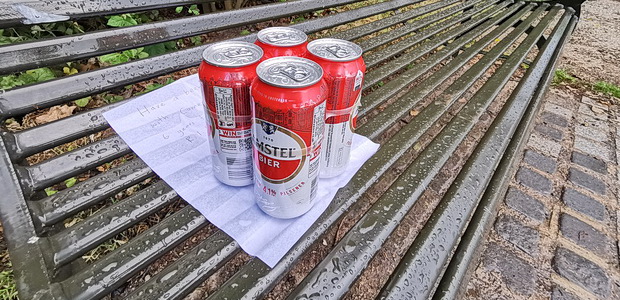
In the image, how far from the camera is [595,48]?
12.0ft

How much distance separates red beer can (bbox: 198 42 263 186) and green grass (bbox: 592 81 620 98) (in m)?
3.16

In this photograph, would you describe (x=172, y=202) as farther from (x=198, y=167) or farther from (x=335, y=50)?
(x=335, y=50)

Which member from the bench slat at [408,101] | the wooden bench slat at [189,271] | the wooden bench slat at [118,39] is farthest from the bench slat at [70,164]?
the bench slat at [408,101]

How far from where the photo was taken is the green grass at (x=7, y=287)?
1205 mm

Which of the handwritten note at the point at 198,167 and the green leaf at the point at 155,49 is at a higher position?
the handwritten note at the point at 198,167

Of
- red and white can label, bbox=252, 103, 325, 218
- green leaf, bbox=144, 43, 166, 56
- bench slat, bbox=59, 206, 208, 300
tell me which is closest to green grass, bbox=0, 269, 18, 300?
bench slat, bbox=59, 206, 208, 300

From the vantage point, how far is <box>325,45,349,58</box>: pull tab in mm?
833

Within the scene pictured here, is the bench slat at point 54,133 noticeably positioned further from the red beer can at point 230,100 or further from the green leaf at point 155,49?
the green leaf at point 155,49

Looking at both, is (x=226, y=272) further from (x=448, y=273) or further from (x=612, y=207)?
(x=612, y=207)

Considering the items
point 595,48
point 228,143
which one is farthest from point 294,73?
point 595,48

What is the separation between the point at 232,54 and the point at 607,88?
10.7ft

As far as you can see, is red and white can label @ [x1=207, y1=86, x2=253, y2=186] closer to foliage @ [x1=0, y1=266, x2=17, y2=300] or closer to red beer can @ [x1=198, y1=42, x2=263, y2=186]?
red beer can @ [x1=198, y1=42, x2=263, y2=186]

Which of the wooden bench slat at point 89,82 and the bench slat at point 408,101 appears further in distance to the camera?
the bench slat at point 408,101

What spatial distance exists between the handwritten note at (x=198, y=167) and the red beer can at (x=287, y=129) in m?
0.06
